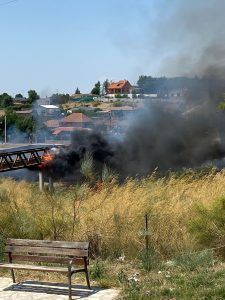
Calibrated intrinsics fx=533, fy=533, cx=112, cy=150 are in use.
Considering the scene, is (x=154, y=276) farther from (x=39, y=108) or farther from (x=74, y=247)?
(x=39, y=108)

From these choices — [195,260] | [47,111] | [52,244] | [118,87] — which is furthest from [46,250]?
[118,87]

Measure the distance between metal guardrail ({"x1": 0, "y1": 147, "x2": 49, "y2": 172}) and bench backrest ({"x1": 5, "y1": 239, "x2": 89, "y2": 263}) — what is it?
77.3ft

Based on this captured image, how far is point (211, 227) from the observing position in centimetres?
867

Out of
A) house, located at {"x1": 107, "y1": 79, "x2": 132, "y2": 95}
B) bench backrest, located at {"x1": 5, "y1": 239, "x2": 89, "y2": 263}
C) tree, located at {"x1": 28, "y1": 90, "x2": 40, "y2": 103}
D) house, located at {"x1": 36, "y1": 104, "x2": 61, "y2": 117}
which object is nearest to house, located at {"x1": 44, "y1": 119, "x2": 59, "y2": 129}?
house, located at {"x1": 36, "y1": 104, "x2": 61, "y2": 117}

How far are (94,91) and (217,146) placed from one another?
87123mm

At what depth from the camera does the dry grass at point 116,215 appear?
894cm

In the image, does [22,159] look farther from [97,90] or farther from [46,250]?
[97,90]

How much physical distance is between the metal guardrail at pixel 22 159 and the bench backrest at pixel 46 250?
2355cm

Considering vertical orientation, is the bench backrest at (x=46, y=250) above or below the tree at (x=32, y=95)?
below

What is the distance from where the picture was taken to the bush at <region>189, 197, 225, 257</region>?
8.62 meters

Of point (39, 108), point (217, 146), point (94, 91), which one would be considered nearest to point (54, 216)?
point (217, 146)

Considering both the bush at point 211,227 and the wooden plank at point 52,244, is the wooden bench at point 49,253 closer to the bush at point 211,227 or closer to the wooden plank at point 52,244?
the wooden plank at point 52,244

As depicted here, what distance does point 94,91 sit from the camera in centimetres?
11156

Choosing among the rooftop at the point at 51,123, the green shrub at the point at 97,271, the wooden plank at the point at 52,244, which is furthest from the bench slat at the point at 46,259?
the rooftop at the point at 51,123
